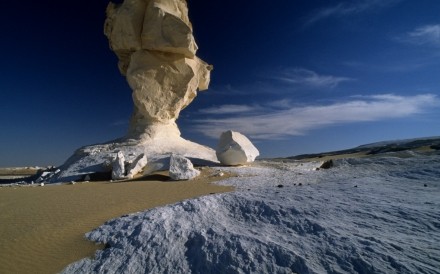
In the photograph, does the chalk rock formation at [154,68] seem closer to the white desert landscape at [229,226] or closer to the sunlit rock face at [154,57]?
the sunlit rock face at [154,57]

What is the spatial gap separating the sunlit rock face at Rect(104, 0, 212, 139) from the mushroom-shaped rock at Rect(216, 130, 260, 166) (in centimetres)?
515

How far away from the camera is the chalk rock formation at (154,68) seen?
54.7 ft

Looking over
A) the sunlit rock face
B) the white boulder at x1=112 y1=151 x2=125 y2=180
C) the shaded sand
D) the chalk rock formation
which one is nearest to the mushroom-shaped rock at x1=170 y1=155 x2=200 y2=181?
the shaded sand

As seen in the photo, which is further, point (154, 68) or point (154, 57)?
point (154, 57)

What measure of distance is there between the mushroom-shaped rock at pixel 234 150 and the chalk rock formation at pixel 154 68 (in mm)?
2208

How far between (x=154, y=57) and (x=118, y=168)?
8268mm

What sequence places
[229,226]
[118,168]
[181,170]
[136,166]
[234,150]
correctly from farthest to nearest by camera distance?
[234,150] < [136,166] < [118,168] < [181,170] < [229,226]

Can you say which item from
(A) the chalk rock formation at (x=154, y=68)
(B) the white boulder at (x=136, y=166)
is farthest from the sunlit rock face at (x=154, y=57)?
(B) the white boulder at (x=136, y=166)

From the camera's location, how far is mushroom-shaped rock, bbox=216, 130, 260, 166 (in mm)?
13234

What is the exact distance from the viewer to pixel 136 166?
40.1 ft

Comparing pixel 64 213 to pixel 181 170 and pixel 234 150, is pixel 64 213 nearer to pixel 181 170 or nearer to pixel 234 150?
pixel 181 170

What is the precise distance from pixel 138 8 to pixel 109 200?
45.8ft

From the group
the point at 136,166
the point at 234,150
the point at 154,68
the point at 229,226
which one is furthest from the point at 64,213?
the point at 154,68

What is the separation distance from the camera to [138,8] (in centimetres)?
1777
